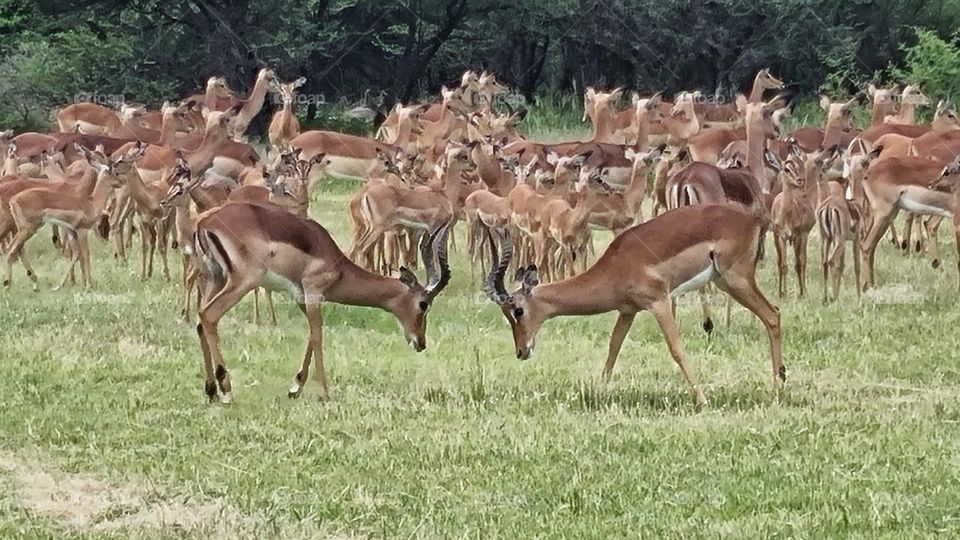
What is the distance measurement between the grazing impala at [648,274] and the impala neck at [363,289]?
0.71 metres

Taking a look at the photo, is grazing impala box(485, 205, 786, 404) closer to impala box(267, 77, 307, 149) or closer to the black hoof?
the black hoof

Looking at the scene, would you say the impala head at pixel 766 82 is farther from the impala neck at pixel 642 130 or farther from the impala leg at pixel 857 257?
the impala leg at pixel 857 257

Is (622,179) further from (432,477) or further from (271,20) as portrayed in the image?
(271,20)

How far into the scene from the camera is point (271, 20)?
2488cm

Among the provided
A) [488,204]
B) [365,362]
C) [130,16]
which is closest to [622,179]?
[488,204]

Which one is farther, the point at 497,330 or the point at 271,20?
the point at 271,20

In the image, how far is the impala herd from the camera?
783 centimetres

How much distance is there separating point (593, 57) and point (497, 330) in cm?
1913

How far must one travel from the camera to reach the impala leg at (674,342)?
754cm

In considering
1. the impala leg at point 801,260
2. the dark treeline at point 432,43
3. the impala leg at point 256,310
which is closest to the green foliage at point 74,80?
the dark treeline at point 432,43

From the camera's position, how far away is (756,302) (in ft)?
26.6

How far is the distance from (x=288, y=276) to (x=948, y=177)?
6.14m

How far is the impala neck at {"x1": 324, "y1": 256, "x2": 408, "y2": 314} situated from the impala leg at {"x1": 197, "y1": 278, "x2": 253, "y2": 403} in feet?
1.81

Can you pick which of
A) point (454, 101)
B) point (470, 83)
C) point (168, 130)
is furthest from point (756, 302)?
point (470, 83)
